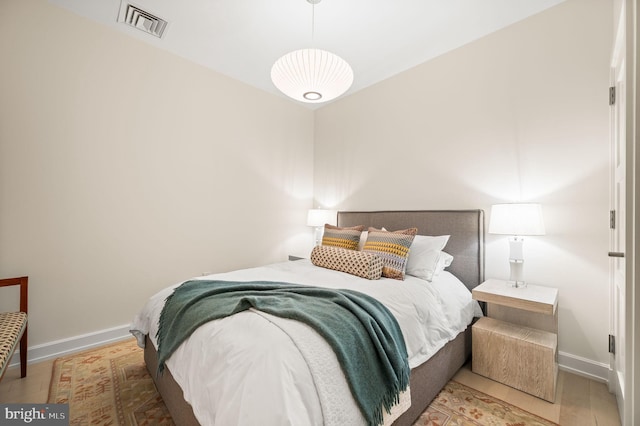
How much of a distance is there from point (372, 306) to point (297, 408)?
0.65m

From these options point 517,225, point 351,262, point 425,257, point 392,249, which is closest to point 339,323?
point 351,262

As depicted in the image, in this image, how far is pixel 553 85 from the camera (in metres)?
2.15

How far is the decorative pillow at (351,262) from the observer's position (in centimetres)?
214

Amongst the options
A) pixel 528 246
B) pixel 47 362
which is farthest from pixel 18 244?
pixel 528 246

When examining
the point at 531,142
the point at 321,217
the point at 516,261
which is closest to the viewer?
the point at 516,261

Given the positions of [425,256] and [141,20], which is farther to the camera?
[141,20]

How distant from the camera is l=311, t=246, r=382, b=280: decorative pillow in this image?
2.14 metres

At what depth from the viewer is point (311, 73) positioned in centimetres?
186

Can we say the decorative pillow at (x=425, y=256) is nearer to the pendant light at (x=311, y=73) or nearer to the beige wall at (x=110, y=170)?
the pendant light at (x=311, y=73)

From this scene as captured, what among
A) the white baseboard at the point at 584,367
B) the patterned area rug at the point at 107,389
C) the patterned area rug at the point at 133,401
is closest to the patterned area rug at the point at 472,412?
the patterned area rug at the point at 133,401

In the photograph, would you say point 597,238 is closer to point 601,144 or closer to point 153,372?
point 601,144

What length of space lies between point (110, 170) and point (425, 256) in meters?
2.82

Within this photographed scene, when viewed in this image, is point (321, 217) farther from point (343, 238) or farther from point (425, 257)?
point (425, 257)

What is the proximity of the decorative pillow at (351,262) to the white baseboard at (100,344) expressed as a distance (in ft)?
4.92
